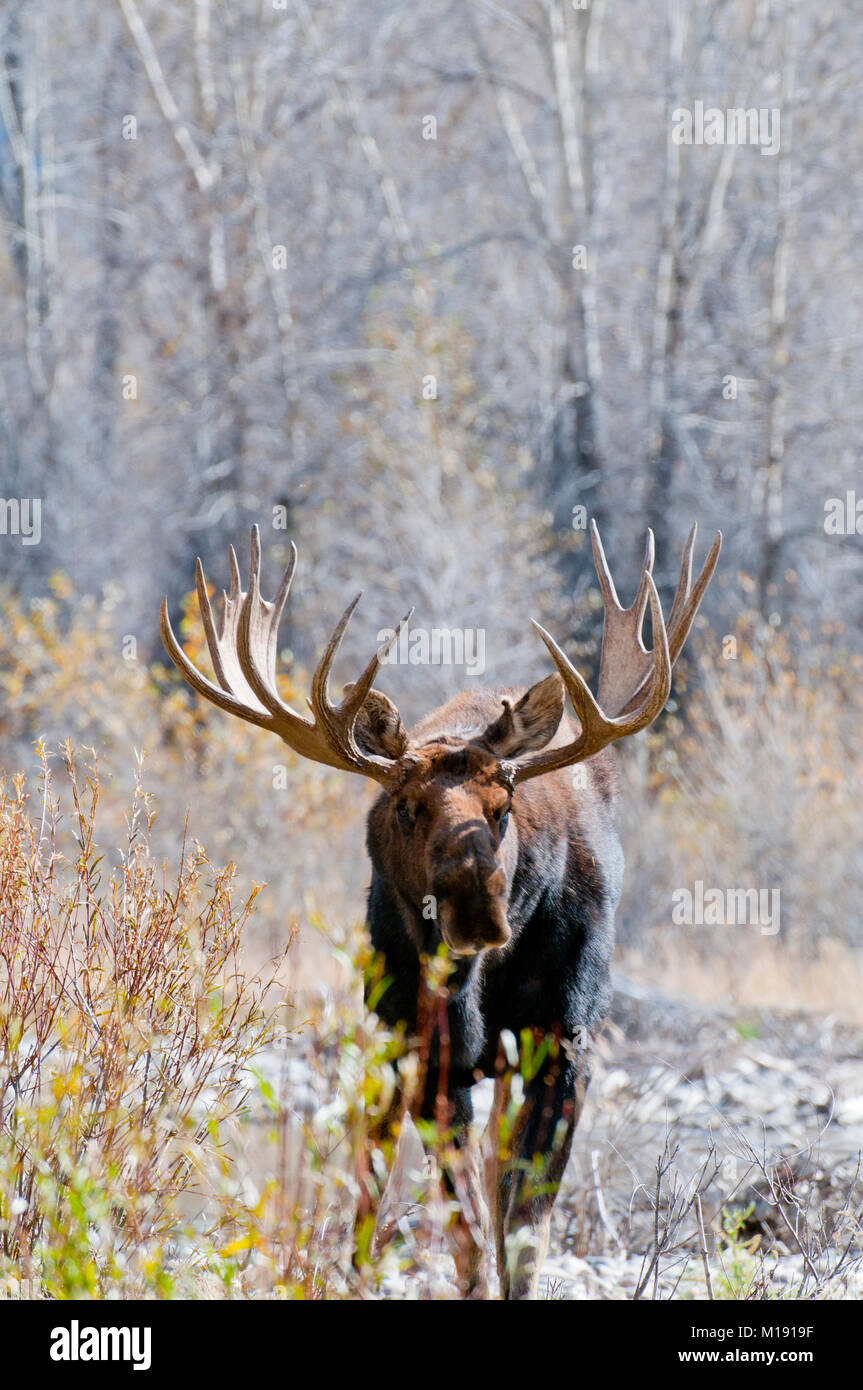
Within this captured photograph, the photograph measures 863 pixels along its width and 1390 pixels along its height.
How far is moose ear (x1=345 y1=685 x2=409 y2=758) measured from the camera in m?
4.42

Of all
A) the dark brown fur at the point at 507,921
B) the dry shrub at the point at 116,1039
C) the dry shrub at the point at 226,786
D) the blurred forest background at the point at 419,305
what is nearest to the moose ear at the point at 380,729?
the dark brown fur at the point at 507,921

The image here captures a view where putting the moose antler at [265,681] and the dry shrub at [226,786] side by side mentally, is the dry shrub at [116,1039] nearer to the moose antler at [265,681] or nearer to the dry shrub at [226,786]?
the moose antler at [265,681]

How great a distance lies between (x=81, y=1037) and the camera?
349cm

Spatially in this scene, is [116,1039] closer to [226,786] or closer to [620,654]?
[620,654]

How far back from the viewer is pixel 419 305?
16.8 meters

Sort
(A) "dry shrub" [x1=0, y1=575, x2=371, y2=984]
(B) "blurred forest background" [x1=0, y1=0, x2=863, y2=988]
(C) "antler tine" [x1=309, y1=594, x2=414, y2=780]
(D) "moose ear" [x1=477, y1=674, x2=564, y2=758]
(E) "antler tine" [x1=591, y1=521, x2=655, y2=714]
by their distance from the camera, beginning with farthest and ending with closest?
(B) "blurred forest background" [x1=0, y1=0, x2=863, y2=988] → (A) "dry shrub" [x1=0, y1=575, x2=371, y2=984] → (E) "antler tine" [x1=591, y1=521, x2=655, y2=714] → (D) "moose ear" [x1=477, y1=674, x2=564, y2=758] → (C) "antler tine" [x1=309, y1=594, x2=414, y2=780]

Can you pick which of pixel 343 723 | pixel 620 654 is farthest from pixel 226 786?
pixel 343 723

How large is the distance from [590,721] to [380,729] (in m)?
0.63

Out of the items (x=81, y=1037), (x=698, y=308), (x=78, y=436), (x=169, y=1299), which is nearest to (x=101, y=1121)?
(x=81, y=1037)

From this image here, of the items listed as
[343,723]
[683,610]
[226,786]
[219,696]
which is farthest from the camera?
[226,786]

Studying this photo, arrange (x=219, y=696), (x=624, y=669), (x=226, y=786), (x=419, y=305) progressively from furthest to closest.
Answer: (x=419, y=305), (x=226, y=786), (x=624, y=669), (x=219, y=696)

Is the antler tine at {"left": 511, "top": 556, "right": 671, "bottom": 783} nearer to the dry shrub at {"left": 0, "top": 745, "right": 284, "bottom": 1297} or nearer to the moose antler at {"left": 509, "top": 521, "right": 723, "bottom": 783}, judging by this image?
the moose antler at {"left": 509, "top": 521, "right": 723, "bottom": 783}

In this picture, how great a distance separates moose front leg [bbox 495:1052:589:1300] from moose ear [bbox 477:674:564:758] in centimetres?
94

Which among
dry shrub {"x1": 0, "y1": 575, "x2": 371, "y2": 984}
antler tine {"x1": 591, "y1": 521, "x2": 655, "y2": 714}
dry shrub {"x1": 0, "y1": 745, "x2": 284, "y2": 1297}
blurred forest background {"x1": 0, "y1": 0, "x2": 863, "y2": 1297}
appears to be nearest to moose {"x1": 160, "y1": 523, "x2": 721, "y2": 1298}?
antler tine {"x1": 591, "y1": 521, "x2": 655, "y2": 714}
